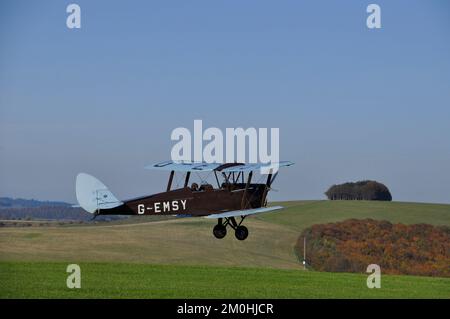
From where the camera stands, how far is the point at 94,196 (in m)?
33.0

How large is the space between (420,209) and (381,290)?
5525cm

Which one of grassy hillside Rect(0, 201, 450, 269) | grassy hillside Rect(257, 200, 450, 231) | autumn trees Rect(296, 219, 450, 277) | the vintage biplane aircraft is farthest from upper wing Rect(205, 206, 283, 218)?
grassy hillside Rect(257, 200, 450, 231)

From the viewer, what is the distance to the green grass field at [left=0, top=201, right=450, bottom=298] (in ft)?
115

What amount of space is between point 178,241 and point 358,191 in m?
33.0

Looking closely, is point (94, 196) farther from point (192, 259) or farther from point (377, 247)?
point (377, 247)

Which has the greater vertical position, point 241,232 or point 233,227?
point 233,227

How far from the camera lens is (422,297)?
36875mm

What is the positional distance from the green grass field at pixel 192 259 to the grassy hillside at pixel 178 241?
8 cm

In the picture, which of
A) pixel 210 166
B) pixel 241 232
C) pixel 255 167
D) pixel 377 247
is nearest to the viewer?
pixel 241 232

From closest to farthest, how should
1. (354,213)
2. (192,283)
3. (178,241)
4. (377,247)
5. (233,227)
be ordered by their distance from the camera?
1. (233,227)
2. (192,283)
3. (178,241)
4. (377,247)
5. (354,213)

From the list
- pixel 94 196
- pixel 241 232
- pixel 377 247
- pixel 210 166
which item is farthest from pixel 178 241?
pixel 241 232
